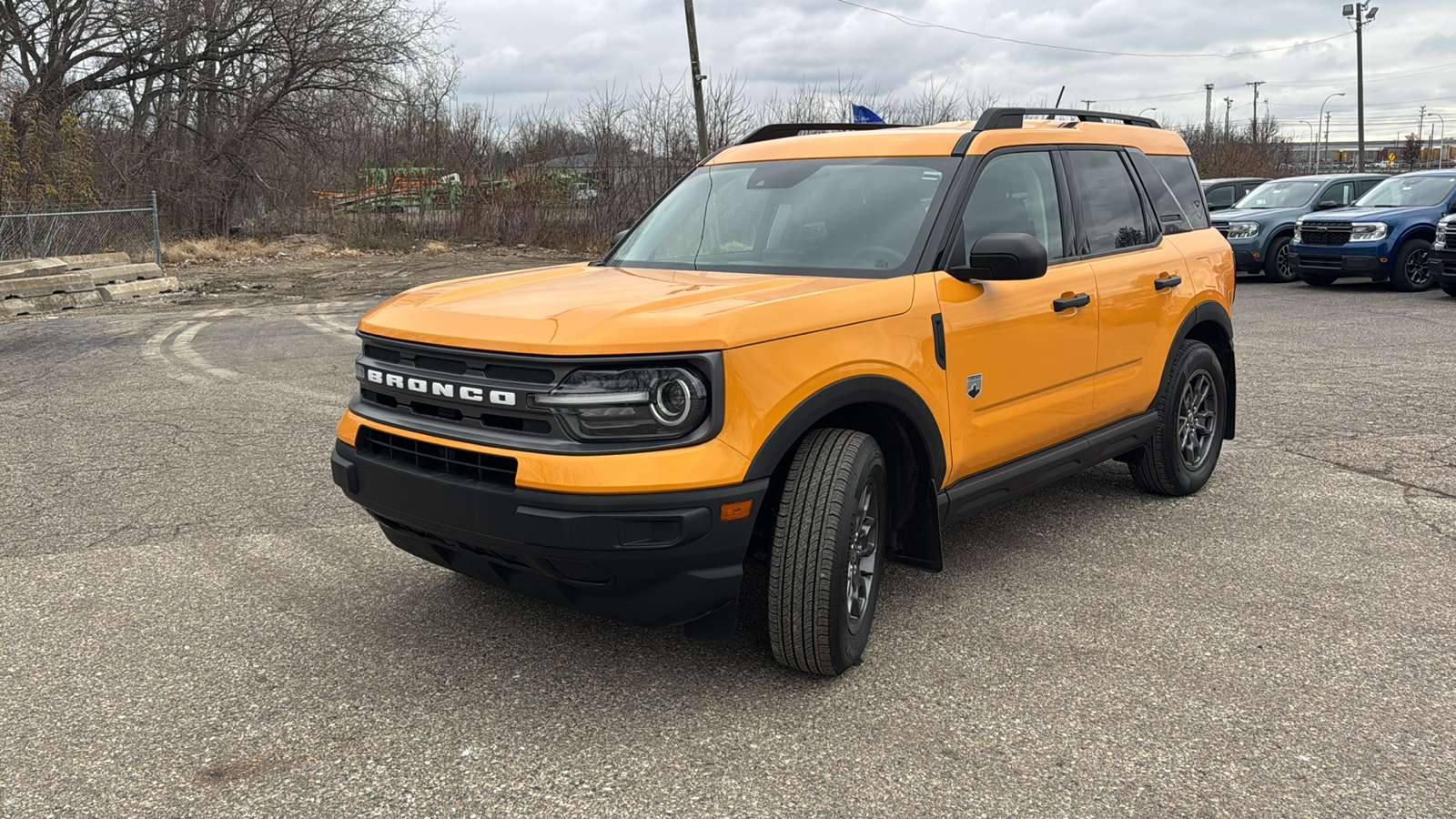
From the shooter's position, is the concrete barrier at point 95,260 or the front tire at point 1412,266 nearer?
the front tire at point 1412,266

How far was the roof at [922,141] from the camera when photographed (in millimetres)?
4398

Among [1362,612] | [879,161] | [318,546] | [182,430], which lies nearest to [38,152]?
[182,430]

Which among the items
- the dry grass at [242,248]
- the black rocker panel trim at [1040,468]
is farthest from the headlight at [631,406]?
the dry grass at [242,248]

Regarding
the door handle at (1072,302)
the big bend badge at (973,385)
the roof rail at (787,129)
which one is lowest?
the big bend badge at (973,385)

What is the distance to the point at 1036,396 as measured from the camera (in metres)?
4.45

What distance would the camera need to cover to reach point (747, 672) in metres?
3.69

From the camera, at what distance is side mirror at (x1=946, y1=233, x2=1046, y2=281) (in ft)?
12.7

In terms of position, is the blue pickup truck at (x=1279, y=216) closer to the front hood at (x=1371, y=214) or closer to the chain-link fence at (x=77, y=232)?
the front hood at (x=1371, y=214)

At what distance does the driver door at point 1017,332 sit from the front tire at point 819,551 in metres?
0.66

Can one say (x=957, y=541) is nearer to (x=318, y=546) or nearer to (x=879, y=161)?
(x=879, y=161)

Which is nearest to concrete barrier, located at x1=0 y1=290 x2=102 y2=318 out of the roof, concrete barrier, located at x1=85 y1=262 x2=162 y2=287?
concrete barrier, located at x1=85 y1=262 x2=162 y2=287

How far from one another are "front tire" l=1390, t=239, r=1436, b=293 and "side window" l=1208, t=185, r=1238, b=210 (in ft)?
20.0

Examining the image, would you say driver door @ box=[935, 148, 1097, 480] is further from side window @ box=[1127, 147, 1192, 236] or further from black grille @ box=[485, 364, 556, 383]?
black grille @ box=[485, 364, 556, 383]

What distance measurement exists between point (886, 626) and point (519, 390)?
5.62 feet
